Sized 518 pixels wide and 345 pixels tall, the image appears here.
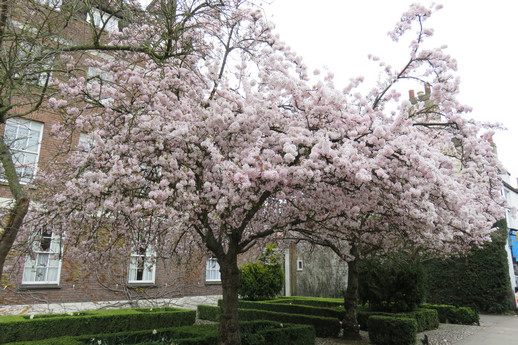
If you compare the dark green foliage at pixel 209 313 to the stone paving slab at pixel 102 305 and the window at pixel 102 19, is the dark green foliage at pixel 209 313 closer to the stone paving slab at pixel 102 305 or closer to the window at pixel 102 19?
the stone paving slab at pixel 102 305

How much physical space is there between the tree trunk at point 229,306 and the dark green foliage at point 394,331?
4.62 metres

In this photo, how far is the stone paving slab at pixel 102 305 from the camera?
10.2 meters

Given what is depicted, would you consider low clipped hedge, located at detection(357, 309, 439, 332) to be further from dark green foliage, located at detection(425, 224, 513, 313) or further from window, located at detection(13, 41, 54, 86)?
window, located at detection(13, 41, 54, 86)

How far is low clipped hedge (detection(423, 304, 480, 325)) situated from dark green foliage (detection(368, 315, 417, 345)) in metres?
6.47

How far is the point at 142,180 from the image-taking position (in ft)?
17.4

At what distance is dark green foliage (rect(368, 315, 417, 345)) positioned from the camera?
8906 millimetres

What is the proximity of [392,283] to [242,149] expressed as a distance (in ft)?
27.3

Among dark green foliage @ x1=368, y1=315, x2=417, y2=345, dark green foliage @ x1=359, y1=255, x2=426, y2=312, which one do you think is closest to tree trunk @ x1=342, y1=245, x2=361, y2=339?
dark green foliage @ x1=368, y1=315, x2=417, y2=345

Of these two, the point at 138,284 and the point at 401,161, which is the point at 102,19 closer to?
the point at 401,161

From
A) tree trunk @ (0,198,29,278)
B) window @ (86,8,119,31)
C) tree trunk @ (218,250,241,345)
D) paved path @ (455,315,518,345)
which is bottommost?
paved path @ (455,315,518,345)

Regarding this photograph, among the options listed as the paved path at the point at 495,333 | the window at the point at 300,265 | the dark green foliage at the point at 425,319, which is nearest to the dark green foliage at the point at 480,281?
the paved path at the point at 495,333

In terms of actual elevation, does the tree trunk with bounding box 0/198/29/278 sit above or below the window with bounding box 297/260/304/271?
above

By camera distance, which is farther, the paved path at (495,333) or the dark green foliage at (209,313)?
the dark green foliage at (209,313)

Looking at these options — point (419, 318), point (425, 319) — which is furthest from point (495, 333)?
point (419, 318)
